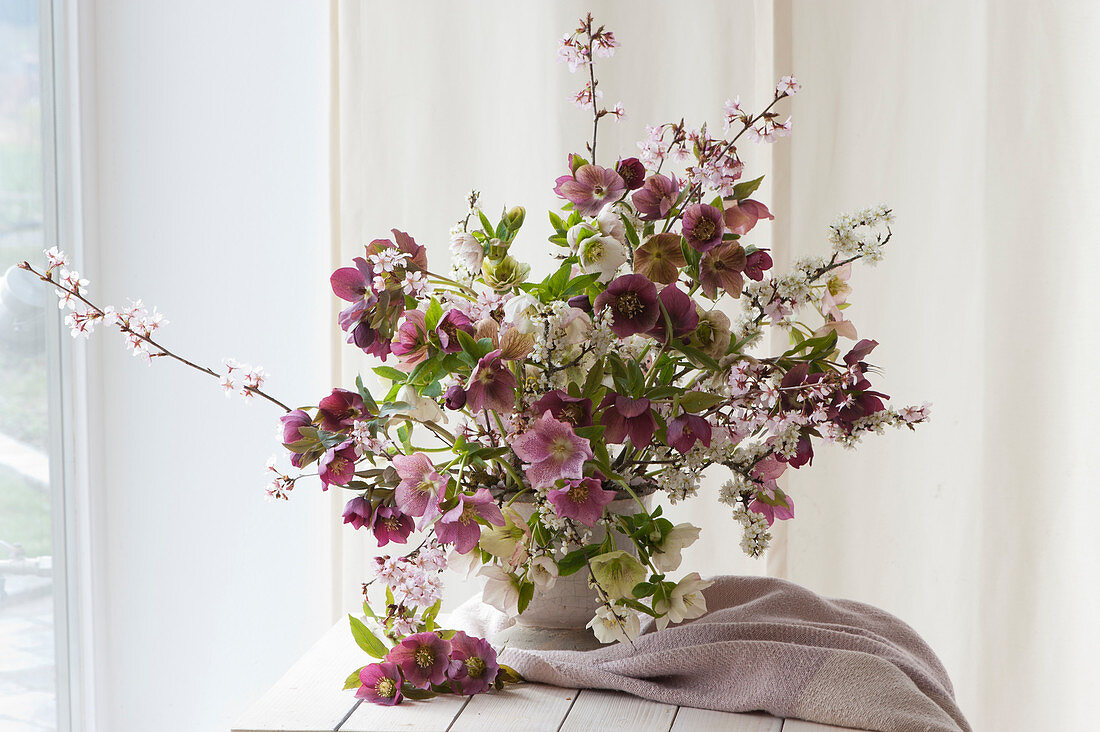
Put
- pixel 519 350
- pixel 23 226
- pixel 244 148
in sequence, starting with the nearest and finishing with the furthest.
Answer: pixel 519 350
pixel 23 226
pixel 244 148

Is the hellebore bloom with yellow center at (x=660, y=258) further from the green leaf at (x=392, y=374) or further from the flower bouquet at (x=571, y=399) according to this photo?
the green leaf at (x=392, y=374)

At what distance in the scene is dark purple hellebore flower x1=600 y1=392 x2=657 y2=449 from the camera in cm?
88

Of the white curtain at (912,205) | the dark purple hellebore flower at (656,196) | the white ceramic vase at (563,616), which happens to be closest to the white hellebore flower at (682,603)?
the white ceramic vase at (563,616)

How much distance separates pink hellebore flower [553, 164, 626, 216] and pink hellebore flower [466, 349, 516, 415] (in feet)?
0.61

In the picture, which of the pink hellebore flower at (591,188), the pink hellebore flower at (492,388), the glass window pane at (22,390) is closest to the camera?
the pink hellebore flower at (492,388)

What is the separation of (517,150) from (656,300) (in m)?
0.91

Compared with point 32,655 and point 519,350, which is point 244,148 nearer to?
point 32,655

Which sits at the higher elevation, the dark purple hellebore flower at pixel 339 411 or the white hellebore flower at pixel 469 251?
the white hellebore flower at pixel 469 251

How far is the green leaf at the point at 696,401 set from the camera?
2.93ft

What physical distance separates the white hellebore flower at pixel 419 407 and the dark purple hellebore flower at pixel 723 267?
0.88 feet

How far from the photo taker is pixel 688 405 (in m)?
0.90

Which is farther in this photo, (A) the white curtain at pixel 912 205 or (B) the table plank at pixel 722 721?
(A) the white curtain at pixel 912 205

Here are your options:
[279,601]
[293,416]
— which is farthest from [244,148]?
[293,416]

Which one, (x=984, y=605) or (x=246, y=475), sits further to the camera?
(x=246, y=475)
